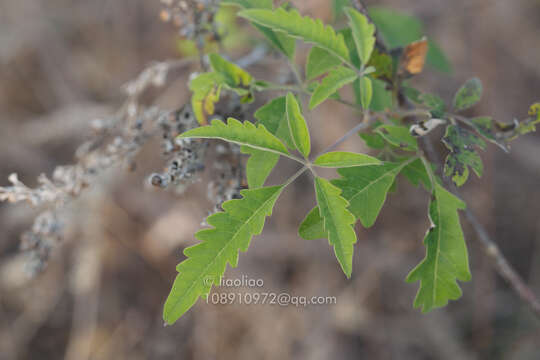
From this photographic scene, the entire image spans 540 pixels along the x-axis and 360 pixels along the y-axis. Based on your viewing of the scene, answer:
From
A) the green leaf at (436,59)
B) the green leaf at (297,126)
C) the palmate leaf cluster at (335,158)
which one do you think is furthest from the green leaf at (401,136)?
the green leaf at (436,59)

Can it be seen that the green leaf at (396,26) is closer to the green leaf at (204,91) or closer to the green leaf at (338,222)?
the green leaf at (204,91)

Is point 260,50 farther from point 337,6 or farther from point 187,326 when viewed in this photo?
point 187,326

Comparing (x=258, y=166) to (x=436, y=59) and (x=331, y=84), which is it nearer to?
(x=331, y=84)

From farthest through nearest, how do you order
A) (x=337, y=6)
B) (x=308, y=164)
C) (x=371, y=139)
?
(x=337, y=6) < (x=371, y=139) < (x=308, y=164)

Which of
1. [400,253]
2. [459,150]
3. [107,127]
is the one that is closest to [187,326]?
[400,253]

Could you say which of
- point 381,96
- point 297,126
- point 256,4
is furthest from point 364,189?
point 256,4

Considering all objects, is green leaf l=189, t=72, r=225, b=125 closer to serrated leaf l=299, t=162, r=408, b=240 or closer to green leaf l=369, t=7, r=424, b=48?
serrated leaf l=299, t=162, r=408, b=240
